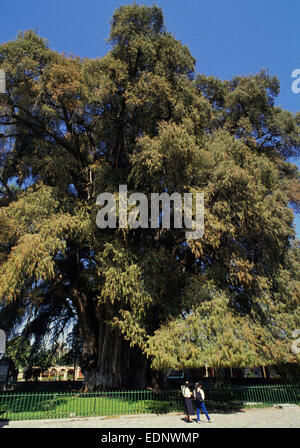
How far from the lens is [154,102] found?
46.4 ft

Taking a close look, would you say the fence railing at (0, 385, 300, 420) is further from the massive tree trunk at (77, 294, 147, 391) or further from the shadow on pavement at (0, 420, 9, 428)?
the massive tree trunk at (77, 294, 147, 391)

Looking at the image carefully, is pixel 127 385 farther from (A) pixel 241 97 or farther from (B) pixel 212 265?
(A) pixel 241 97

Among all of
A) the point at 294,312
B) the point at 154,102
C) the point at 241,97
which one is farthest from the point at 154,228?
the point at 241,97

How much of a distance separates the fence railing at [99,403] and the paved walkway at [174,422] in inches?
20.8

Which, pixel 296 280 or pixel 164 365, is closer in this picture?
pixel 164 365

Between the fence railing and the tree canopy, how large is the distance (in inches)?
73.8

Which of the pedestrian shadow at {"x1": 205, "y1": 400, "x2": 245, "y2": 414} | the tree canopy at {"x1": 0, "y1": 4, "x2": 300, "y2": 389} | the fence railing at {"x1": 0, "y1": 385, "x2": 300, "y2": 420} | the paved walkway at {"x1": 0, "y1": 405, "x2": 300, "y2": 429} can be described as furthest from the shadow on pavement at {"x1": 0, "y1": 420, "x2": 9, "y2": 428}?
the pedestrian shadow at {"x1": 205, "y1": 400, "x2": 245, "y2": 414}

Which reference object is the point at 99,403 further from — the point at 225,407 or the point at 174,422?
the point at 225,407

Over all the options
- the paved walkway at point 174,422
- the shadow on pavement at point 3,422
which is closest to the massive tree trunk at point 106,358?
the paved walkway at point 174,422

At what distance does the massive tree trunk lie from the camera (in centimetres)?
1534

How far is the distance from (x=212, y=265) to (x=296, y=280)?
449 cm

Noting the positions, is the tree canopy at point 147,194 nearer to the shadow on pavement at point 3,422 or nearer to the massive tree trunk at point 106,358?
the massive tree trunk at point 106,358

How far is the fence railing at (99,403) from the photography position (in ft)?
35.3
